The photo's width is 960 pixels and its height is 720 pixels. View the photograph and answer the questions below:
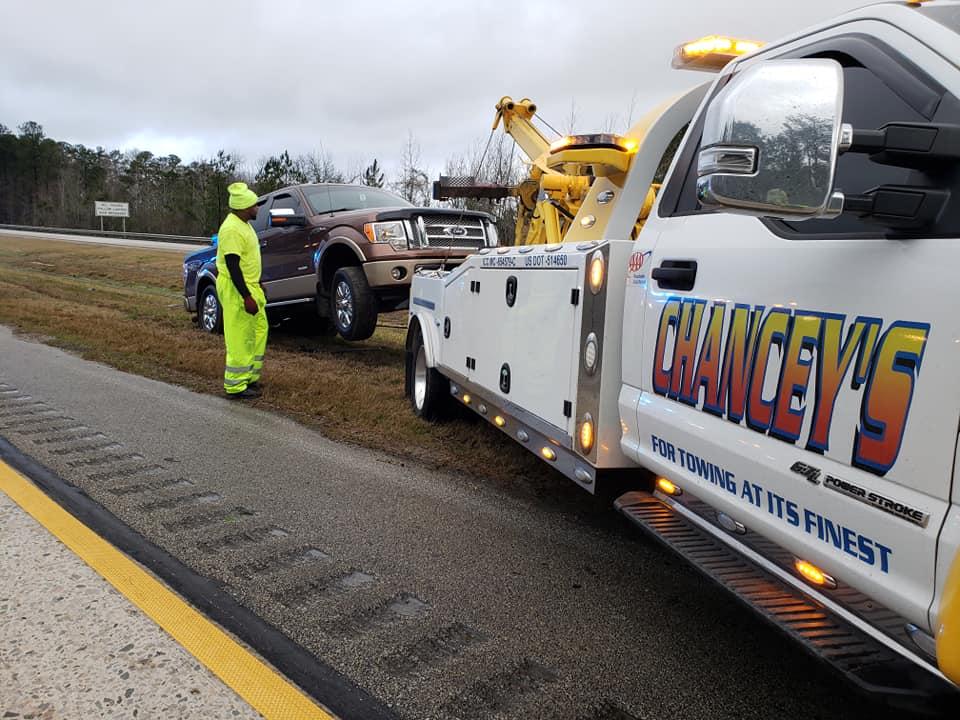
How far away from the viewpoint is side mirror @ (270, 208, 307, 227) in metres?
8.71

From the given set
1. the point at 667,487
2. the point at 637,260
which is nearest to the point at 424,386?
the point at 637,260

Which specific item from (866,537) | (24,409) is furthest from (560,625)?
(24,409)

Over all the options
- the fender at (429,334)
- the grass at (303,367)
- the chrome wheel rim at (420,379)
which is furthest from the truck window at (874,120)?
the chrome wheel rim at (420,379)

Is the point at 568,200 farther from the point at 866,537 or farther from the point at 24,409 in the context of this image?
the point at 24,409

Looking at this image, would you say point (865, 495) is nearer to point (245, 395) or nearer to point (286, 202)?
point (245, 395)

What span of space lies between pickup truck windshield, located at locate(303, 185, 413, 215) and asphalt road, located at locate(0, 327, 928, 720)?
4.10 m

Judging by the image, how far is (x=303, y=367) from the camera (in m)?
8.43

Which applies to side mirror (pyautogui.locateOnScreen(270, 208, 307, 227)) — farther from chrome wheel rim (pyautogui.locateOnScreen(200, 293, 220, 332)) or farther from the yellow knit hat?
chrome wheel rim (pyautogui.locateOnScreen(200, 293, 220, 332))

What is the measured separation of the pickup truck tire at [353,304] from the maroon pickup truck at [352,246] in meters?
0.01

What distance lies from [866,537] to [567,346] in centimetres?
163

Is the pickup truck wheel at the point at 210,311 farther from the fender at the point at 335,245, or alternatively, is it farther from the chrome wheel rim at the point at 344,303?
the chrome wheel rim at the point at 344,303

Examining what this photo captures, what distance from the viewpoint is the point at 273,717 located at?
232 cm

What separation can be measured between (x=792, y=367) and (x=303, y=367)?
703cm

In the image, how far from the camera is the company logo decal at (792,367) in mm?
1702
